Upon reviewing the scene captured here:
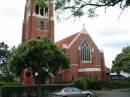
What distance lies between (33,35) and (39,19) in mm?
3997

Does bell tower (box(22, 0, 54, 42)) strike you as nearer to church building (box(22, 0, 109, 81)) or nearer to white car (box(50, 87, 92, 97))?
church building (box(22, 0, 109, 81))

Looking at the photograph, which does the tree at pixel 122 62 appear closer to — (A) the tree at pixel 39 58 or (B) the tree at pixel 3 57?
(A) the tree at pixel 39 58

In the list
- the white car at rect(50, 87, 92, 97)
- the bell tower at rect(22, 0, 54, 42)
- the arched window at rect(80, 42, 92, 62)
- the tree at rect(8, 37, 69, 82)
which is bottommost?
the white car at rect(50, 87, 92, 97)

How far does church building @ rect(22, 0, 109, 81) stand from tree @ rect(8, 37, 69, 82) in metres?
20.9

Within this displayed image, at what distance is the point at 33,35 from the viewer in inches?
2346

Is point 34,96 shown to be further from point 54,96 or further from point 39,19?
point 39,19

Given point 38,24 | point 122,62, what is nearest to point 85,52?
point 122,62

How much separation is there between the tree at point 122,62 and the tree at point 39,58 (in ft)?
83.8

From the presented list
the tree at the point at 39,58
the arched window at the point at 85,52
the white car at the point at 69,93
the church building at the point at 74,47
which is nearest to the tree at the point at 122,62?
the church building at the point at 74,47

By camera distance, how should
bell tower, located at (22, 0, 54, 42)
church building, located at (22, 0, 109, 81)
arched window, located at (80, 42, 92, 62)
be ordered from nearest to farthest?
bell tower, located at (22, 0, 54, 42)
church building, located at (22, 0, 109, 81)
arched window, located at (80, 42, 92, 62)

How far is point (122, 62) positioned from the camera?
6272cm

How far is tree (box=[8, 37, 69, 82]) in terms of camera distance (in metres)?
36.5

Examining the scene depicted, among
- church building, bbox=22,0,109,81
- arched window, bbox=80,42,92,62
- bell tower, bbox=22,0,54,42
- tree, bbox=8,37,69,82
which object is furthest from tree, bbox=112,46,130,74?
tree, bbox=8,37,69,82

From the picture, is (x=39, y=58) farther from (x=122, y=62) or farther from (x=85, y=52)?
(x=122, y=62)
